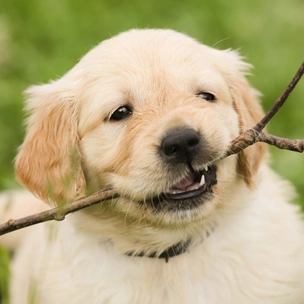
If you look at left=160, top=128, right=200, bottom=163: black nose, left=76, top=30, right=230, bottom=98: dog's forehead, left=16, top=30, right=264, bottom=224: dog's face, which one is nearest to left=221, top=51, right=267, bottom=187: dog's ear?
left=16, top=30, right=264, bottom=224: dog's face

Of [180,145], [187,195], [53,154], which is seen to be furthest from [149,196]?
[53,154]

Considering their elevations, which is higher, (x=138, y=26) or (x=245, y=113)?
(x=245, y=113)

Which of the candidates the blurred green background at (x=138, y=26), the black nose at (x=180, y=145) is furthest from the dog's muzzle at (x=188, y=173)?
the blurred green background at (x=138, y=26)

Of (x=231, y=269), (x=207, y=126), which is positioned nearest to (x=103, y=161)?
(x=207, y=126)

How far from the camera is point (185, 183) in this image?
3.44m

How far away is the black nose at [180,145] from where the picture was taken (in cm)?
321

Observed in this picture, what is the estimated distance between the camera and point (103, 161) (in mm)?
3584

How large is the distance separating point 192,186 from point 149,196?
0.69 ft

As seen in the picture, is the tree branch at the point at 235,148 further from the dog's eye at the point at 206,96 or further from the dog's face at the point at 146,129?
the dog's eye at the point at 206,96

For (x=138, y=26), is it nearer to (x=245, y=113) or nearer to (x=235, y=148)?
(x=245, y=113)

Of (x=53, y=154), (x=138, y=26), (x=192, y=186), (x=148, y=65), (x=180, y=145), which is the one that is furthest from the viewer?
(x=138, y=26)

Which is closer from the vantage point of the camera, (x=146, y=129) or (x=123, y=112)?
(x=146, y=129)

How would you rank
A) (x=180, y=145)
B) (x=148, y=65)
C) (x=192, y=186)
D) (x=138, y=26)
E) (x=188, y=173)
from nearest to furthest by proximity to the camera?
(x=180, y=145) < (x=188, y=173) < (x=192, y=186) < (x=148, y=65) < (x=138, y=26)

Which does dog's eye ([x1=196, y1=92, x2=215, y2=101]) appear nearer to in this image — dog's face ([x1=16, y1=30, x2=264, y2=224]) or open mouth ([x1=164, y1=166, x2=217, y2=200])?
dog's face ([x1=16, y1=30, x2=264, y2=224])
